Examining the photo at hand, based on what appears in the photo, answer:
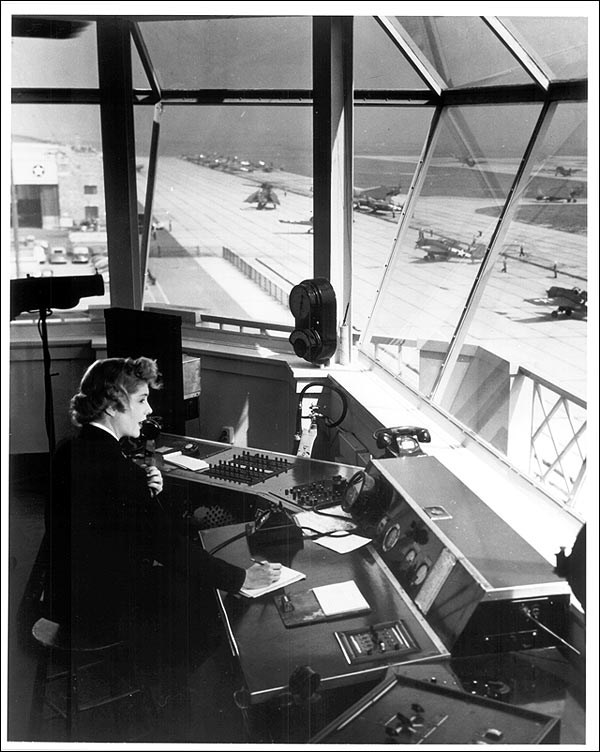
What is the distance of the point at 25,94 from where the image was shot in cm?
645

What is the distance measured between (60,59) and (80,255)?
1642mm

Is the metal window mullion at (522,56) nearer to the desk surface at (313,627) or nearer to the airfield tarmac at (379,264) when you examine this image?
the airfield tarmac at (379,264)

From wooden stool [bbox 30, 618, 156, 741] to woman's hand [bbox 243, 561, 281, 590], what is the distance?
0.57 metres

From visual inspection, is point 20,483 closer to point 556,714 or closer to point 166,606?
point 166,606

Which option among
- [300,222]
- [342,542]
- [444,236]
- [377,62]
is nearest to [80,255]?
[300,222]

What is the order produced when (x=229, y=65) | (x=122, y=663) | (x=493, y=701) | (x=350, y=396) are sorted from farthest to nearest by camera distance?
1. (x=229, y=65)
2. (x=350, y=396)
3. (x=122, y=663)
4. (x=493, y=701)

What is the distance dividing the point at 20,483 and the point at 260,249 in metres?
2.83

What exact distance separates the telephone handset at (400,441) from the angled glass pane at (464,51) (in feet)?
6.30

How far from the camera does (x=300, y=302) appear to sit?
16.0 feet

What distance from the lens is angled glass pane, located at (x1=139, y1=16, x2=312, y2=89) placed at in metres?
5.78

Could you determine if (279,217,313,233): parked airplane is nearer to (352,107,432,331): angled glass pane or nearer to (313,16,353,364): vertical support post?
(313,16,353,364): vertical support post

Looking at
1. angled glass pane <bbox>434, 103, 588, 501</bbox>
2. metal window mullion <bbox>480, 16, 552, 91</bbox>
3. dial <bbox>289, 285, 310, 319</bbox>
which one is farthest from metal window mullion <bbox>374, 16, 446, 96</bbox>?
dial <bbox>289, 285, 310, 319</bbox>

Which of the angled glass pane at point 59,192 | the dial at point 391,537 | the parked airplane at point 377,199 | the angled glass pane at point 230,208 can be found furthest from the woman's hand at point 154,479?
the angled glass pane at point 59,192

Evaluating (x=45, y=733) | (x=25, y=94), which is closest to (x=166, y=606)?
(x=45, y=733)
